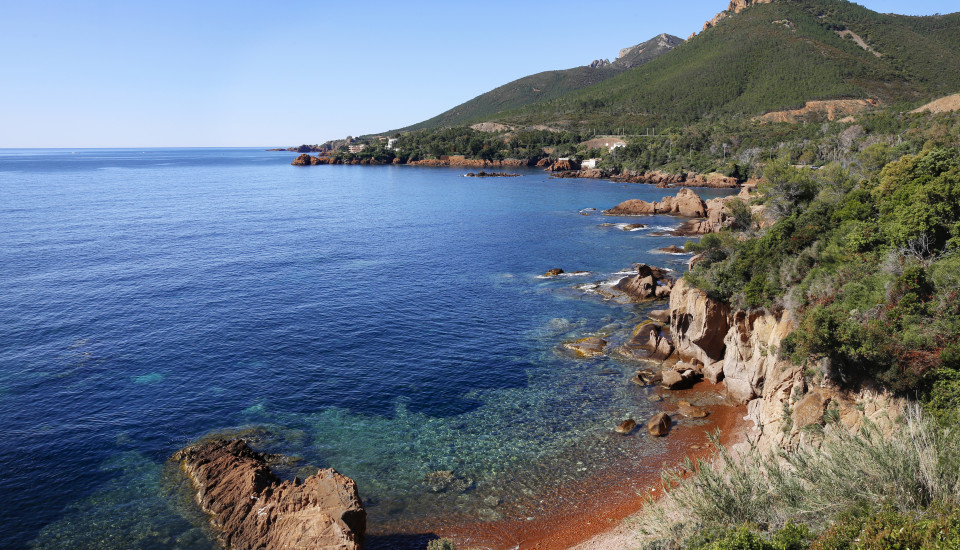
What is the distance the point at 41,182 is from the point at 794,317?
180161 millimetres

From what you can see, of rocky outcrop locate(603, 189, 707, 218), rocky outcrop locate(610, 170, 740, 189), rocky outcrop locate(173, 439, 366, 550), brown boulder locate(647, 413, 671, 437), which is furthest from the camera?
rocky outcrop locate(610, 170, 740, 189)

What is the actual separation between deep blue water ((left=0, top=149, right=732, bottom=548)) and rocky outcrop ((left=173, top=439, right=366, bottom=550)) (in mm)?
1266

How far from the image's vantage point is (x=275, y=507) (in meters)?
21.7

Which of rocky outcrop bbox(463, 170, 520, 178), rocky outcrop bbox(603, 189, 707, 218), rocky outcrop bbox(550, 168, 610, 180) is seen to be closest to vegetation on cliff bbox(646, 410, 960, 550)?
rocky outcrop bbox(603, 189, 707, 218)

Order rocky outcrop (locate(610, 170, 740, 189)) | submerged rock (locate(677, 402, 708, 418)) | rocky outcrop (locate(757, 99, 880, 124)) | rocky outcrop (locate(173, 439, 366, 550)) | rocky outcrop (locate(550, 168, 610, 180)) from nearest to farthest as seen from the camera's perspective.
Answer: rocky outcrop (locate(173, 439, 366, 550)) < submerged rock (locate(677, 402, 708, 418)) < rocky outcrop (locate(610, 170, 740, 189)) < rocky outcrop (locate(757, 99, 880, 124)) < rocky outcrop (locate(550, 168, 610, 180))

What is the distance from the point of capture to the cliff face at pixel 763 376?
2223cm

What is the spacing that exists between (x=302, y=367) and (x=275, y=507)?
16.0 metres


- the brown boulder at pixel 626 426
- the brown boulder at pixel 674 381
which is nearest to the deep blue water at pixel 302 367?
the brown boulder at pixel 626 426

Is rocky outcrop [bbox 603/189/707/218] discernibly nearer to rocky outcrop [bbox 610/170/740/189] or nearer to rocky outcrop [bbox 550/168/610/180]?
rocky outcrop [bbox 610/170/740/189]

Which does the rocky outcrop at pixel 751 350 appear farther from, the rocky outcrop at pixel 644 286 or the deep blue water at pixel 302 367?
the rocky outcrop at pixel 644 286

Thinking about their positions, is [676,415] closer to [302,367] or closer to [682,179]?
[302,367]

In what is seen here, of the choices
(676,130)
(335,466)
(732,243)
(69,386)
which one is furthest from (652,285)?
(676,130)

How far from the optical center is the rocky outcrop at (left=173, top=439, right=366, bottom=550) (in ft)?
66.5

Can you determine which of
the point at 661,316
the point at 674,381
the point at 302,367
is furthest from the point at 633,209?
the point at 302,367
